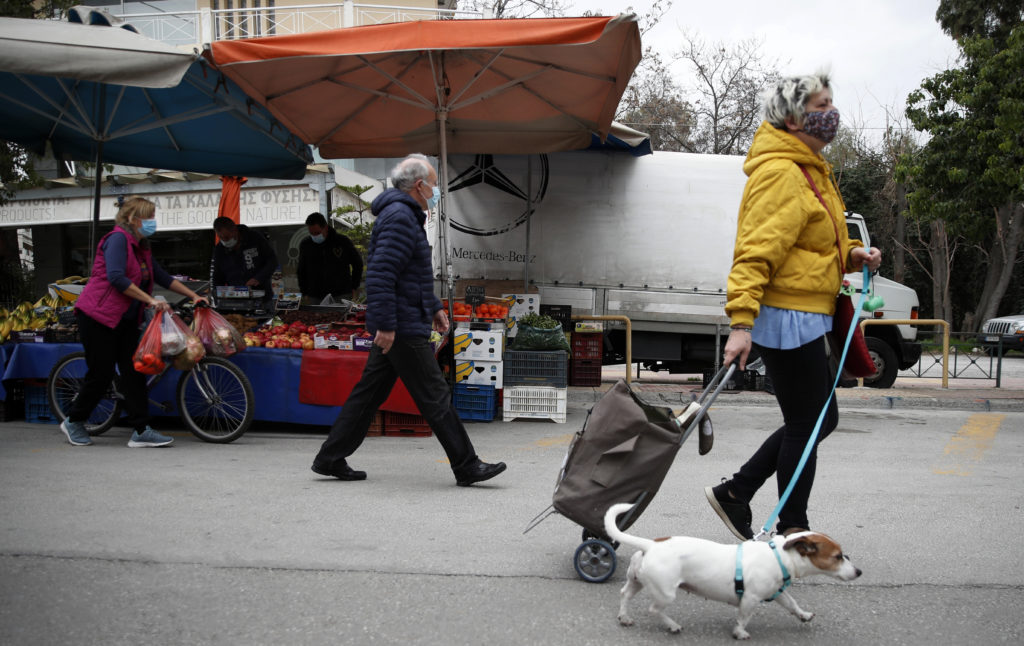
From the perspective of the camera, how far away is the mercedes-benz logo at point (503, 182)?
36.2ft

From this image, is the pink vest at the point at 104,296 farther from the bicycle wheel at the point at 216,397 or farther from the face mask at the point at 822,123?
the face mask at the point at 822,123

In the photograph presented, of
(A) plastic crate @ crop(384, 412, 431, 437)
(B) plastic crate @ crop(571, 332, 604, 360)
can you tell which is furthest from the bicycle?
(B) plastic crate @ crop(571, 332, 604, 360)

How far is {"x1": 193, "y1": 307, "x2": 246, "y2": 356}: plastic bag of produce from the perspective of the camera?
662cm

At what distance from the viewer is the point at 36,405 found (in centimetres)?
750

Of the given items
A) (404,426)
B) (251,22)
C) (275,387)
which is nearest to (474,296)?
(404,426)

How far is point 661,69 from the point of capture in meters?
27.0

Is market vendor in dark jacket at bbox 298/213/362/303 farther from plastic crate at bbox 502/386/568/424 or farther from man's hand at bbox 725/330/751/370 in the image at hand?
man's hand at bbox 725/330/751/370

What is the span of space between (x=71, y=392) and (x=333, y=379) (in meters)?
2.31

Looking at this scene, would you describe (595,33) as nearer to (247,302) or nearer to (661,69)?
(247,302)

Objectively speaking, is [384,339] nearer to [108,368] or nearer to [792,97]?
[792,97]

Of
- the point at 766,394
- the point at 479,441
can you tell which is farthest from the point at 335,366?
the point at 766,394

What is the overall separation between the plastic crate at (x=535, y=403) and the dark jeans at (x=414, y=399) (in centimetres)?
307

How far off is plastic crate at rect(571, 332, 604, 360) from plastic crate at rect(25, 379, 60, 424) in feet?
18.7

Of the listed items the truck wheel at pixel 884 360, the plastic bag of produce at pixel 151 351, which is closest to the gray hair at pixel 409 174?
the plastic bag of produce at pixel 151 351
